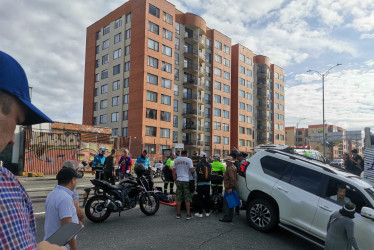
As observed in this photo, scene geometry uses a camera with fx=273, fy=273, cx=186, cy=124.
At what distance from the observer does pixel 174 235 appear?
20.5 feet

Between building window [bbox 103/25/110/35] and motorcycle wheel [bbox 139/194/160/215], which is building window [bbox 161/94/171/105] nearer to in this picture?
building window [bbox 103/25/110/35]

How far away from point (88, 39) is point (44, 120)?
54.8 metres

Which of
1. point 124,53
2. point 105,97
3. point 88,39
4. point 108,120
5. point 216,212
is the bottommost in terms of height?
point 216,212

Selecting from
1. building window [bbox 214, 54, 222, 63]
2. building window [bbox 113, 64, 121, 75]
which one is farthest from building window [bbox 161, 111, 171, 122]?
building window [bbox 214, 54, 222, 63]

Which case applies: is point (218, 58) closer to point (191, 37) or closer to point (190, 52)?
point (191, 37)

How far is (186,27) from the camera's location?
50.0 meters

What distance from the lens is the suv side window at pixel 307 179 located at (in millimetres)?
6105

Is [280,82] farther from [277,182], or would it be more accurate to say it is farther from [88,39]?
[277,182]

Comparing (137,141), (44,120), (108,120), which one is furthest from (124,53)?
(44,120)

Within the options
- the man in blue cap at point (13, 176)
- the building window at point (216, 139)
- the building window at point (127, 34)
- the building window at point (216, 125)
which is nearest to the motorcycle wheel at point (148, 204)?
the man in blue cap at point (13, 176)

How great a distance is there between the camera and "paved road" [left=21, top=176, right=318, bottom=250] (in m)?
5.64

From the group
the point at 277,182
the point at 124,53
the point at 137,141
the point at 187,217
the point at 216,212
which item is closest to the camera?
the point at 277,182

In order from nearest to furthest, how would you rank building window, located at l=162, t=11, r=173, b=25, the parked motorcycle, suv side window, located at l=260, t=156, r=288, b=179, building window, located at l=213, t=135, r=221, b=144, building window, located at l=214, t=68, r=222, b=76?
suv side window, located at l=260, t=156, r=288, b=179 → the parked motorcycle → building window, located at l=162, t=11, r=173, b=25 → building window, located at l=213, t=135, r=221, b=144 → building window, located at l=214, t=68, r=222, b=76

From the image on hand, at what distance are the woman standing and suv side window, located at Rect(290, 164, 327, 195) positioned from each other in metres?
1.88
